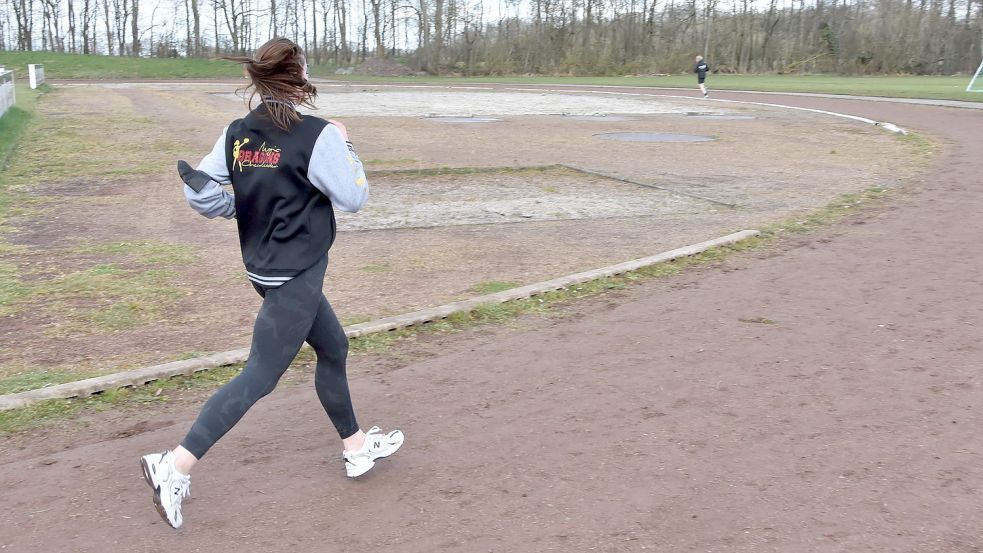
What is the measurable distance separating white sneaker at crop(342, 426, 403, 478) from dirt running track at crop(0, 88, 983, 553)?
83mm

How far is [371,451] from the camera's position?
427 centimetres

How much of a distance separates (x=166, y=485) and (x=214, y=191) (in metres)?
1.17

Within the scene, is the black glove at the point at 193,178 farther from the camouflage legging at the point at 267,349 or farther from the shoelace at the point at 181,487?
the shoelace at the point at 181,487

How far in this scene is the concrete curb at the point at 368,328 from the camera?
16.8ft

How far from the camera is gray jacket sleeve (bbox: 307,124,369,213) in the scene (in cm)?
365

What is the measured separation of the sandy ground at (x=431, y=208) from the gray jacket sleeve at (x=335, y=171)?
2665mm

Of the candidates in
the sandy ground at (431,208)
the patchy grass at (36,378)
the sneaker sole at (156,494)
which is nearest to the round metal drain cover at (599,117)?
the sandy ground at (431,208)

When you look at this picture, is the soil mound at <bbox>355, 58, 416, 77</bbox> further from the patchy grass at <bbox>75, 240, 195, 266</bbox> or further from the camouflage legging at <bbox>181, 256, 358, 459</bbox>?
the camouflage legging at <bbox>181, 256, 358, 459</bbox>

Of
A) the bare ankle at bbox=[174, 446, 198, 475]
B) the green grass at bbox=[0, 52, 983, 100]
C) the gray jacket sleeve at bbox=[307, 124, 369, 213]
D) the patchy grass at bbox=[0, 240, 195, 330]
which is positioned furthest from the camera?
the green grass at bbox=[0, 52, 983, 100]

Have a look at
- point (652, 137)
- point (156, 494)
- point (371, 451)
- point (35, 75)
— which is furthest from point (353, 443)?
point (35, 75)

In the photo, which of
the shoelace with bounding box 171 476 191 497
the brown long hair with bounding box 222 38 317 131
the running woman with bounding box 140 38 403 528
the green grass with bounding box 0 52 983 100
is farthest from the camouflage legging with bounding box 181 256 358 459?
the green grass with bounding box 0 52 983 100

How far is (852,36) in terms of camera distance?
2633 inches

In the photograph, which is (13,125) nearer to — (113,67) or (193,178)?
(193,178)

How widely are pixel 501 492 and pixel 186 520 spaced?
1308mm
